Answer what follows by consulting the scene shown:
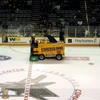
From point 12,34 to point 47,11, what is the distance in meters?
4.48

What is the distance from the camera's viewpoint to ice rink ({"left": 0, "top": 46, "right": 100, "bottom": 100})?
517cm

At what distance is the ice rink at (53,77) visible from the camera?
5.17m

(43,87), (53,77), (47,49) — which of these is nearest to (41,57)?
(47,49)

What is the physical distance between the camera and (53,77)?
21.7ft

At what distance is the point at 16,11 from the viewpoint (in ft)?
55.7

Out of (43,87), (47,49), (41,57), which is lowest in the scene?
(43,87)

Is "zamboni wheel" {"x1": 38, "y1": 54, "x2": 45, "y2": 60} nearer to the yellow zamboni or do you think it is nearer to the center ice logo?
the yellow zamboni

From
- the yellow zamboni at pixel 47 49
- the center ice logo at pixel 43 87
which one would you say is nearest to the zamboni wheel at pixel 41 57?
the yellow zamboni at pixel 47 49

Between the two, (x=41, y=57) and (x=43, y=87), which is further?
(x=41, y=57)

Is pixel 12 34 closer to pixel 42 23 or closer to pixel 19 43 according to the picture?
pixel 19 43

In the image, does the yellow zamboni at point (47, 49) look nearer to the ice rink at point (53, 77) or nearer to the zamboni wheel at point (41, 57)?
the zamboni wheel at point (41, 57)

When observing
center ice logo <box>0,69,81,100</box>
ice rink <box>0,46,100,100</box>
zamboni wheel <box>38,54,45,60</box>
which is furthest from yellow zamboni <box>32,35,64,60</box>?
center ice logo <box>0,69,81,100</box>

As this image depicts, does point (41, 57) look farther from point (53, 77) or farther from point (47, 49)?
point (53, 77)

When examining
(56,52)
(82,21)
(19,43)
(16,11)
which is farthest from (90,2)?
(56,52)
